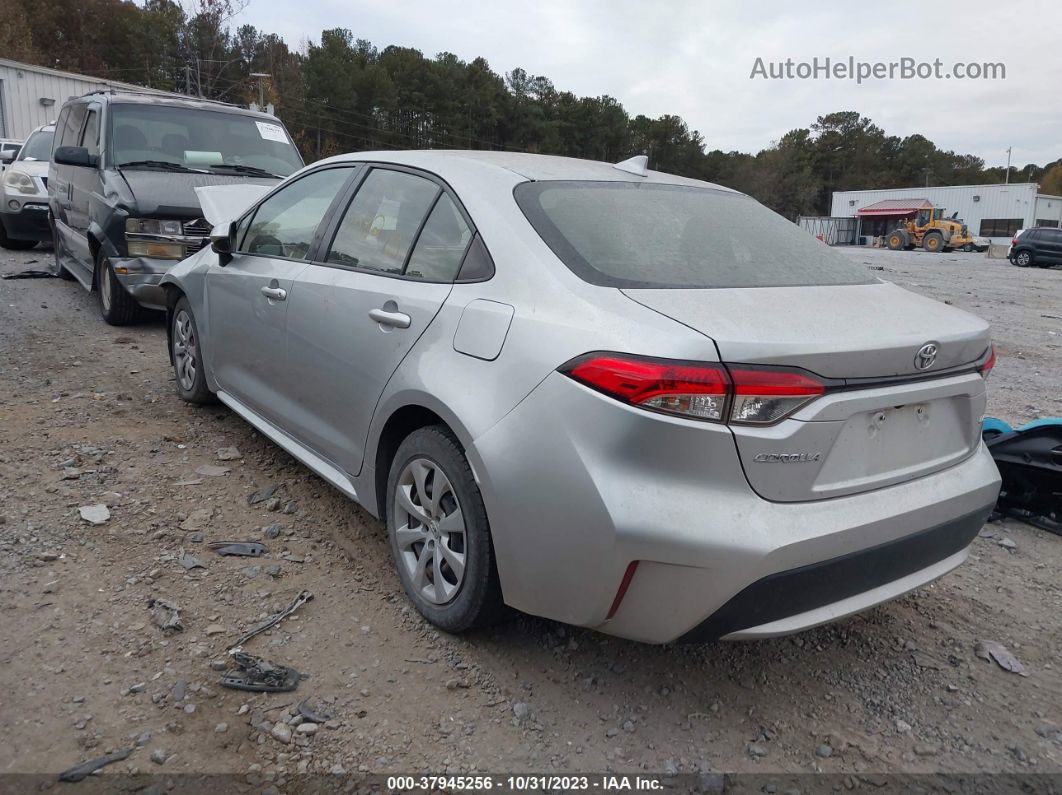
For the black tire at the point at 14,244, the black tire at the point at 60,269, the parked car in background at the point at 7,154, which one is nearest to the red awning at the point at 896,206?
the parked car in background at the point at 7,154

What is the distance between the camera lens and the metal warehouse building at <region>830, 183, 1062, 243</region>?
52.9m

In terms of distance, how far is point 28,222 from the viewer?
36.8 ft

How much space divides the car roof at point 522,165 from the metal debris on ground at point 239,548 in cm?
171

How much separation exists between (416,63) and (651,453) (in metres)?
64.3

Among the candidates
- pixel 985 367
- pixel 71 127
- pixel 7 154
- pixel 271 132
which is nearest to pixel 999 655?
pixel 985 367

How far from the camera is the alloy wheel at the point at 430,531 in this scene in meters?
2.63

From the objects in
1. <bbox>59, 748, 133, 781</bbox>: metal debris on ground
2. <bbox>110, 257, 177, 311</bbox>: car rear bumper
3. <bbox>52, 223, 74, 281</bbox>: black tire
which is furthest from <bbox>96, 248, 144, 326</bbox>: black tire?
<bbox>59, 748, 133, 781</bbox>: metal debris on ground

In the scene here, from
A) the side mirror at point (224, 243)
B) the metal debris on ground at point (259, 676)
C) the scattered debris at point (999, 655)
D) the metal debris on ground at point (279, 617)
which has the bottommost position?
the scattered debris at point (999, 655)

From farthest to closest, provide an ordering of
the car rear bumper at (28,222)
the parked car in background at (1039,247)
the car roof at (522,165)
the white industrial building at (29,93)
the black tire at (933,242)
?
the black tire at (933,242) → the parked car in background at (1039,247) → the white industrial building at (29,93) → the car rear bumper at (28,222) → the car roof at (522,165)

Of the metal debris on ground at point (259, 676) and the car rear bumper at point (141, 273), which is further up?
the car rear bumper at point (141, 273)

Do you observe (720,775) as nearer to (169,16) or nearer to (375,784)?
(375,784)

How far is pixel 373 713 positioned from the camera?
2404mm

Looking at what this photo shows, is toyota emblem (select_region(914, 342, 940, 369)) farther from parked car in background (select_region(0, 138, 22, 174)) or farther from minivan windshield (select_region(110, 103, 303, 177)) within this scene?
parked car in background (select_region(0, 138, 22, 174))

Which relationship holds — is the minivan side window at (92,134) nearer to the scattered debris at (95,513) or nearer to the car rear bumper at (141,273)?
the car rear bumper at (141,273)
